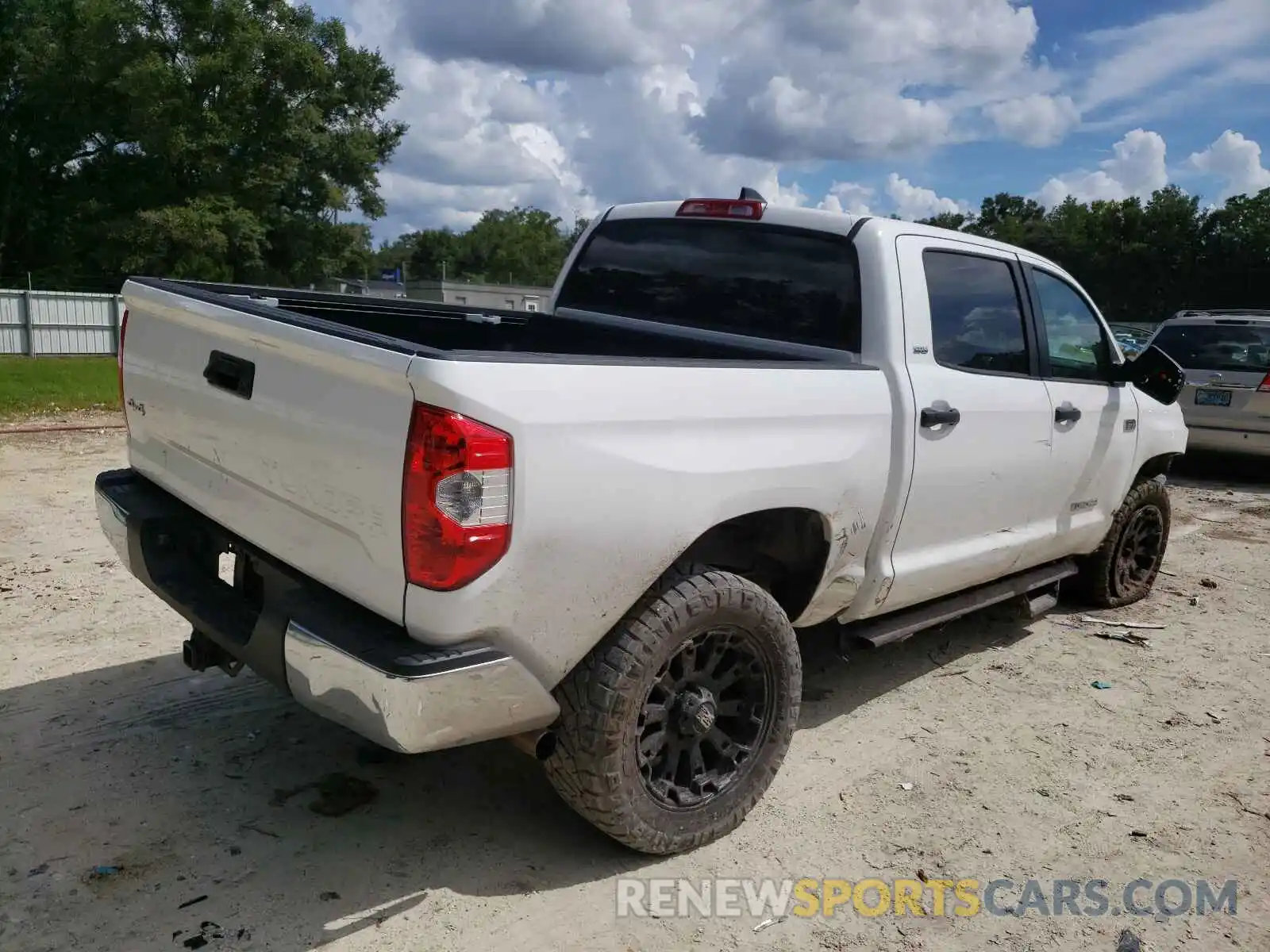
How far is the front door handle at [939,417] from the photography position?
12.1ft

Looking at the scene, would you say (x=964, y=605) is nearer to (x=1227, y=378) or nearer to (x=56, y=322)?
(x=1227, y=378)

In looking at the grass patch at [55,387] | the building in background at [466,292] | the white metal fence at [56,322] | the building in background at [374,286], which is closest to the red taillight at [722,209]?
the grass patch at [55,387]

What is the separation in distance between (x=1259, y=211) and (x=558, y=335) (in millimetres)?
62524

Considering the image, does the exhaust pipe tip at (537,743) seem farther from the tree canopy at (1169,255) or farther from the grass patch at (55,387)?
the tree canopy at (1169,255)

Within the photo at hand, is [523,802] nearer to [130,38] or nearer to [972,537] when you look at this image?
[972,537]

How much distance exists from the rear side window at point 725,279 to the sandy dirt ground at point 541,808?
1659mm

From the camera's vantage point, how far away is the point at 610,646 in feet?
9.29

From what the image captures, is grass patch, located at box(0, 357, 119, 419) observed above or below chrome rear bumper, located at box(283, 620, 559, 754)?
below

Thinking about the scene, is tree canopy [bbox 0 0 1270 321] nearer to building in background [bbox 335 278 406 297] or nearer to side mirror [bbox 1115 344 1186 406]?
building in background [bbox 335 278 406 297]

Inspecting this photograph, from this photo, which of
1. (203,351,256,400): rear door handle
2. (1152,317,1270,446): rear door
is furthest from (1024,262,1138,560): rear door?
(1152,317,1270,446): rear door

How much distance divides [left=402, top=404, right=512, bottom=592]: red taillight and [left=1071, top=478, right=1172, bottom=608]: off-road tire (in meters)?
4.19

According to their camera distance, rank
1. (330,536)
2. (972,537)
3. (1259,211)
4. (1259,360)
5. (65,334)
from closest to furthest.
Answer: (330,536)
(972,537)
(1259,360)
(65,334)
(1259,211)

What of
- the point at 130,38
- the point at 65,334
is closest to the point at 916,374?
the point at 65,334

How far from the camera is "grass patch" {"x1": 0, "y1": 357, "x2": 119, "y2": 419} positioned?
467 inches
